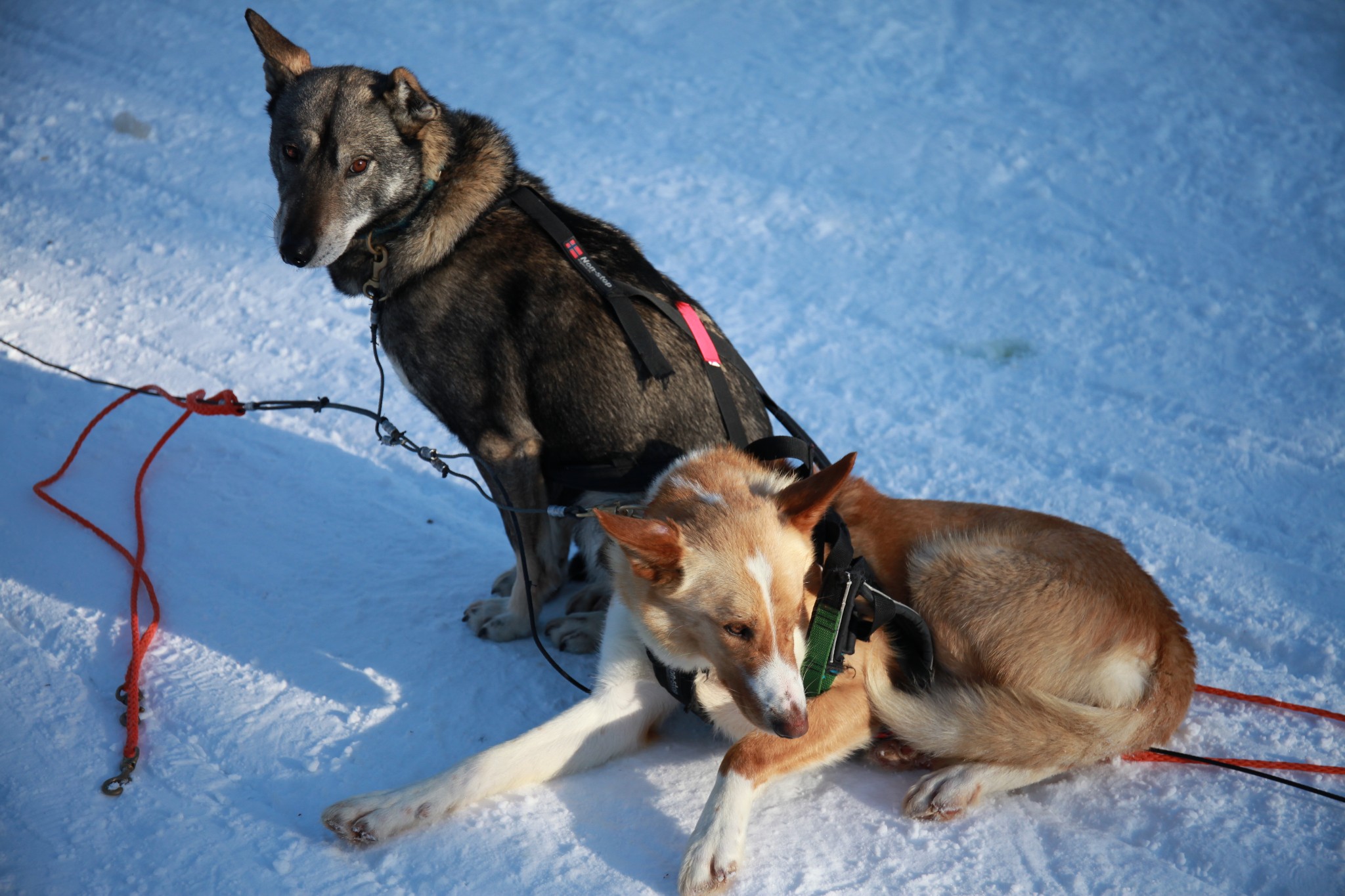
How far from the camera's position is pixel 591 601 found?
3207 mm

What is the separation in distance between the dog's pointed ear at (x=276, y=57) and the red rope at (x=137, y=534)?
1156mm

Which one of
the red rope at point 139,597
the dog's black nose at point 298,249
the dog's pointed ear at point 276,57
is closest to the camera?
the red rope at point 139,597

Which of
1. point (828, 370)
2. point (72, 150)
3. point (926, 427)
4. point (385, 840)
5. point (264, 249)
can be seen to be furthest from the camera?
point (72, 150)

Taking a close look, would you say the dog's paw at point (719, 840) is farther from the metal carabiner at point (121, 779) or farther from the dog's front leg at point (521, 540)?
the metal carabiner at point (121, 779)

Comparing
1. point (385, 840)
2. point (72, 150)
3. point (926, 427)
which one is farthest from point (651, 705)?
point (72, 150)

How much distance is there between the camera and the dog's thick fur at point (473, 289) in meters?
2.73

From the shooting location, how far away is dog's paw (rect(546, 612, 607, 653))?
3020 millimetres

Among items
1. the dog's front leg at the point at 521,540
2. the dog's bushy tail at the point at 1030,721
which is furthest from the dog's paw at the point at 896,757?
the dog's front leg at the point at 521,540

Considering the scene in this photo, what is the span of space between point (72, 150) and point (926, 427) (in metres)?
5.49

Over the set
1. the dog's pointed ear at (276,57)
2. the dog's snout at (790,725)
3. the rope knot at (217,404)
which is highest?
the dog's pointed ear at (276,57)

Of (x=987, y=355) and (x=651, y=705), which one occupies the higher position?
(x=987, y=355)

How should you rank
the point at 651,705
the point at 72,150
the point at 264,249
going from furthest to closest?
the point at 72,150, the point at 264,249, the point at 651,705

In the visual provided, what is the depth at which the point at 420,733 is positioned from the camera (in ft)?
8.59

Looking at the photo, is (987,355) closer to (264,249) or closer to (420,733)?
(420,733)
